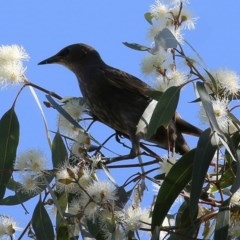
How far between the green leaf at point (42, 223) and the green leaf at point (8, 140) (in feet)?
0.57

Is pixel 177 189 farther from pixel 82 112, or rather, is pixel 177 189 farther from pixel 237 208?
pixel 82 112

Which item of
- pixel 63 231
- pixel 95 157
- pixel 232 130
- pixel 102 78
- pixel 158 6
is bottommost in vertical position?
pixel 63 231

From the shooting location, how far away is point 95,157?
2625mm

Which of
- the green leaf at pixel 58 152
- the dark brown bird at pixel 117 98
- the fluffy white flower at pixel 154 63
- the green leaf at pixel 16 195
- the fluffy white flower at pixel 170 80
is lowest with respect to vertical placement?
the green leaf at pixel 16 195

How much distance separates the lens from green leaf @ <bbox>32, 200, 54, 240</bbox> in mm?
2602

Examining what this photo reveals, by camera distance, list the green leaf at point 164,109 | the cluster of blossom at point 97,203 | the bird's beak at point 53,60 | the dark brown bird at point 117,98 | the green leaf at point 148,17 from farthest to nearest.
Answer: the bird's beak at point 53,60 → the dark brown bird at point 117,98 → the green leaf at point 148,17 → the green leaf at point 164,109 → the cluster of blossom at point 97,203

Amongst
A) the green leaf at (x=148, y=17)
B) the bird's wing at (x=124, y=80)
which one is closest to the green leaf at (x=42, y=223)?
the green leaf at (x=148, y=17)

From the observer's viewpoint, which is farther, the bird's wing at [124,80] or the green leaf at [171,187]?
the bird's wing at [124,80]

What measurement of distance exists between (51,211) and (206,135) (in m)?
0.58

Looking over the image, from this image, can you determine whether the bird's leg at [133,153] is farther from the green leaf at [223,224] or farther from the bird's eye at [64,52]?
the bird's eye at [64,52]

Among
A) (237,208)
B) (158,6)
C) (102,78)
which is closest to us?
Result: (237,208)

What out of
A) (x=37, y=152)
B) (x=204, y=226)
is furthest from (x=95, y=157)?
(x=204, y=226)

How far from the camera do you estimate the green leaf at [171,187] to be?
2.47 m

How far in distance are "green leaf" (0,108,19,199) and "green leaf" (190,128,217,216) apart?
66cm
